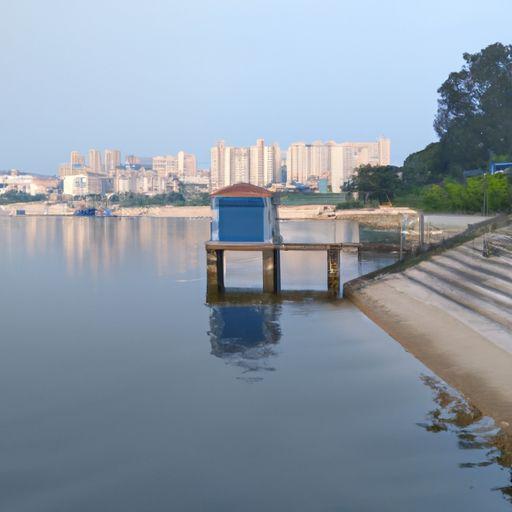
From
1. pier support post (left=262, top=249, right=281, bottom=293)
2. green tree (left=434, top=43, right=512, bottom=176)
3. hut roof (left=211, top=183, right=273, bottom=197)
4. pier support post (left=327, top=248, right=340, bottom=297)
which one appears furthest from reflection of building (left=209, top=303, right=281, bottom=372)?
green tree (left=434, top=43, right=512, bottom=176)

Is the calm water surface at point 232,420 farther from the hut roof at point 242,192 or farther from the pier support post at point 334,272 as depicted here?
the hut roof at point 242,192

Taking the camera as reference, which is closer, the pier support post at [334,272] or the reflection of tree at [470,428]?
the reflection of tree at [470,428]

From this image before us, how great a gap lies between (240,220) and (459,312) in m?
12.0

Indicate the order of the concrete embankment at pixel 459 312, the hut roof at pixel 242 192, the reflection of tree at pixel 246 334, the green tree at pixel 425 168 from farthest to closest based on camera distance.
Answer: the green tree at pixel 425 168 → the hut roof at pixel 242 192 → the reflection of tree at pixel 246 334 → the concrete embankment at pixel 459 312

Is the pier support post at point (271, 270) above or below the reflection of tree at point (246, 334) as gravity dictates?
above

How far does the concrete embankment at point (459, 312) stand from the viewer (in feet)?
52.0

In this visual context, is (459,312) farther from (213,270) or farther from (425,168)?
(425,168)

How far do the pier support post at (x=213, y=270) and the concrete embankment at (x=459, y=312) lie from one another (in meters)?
5.62

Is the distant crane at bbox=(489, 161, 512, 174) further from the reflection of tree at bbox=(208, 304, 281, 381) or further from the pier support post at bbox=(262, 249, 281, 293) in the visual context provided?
the reflection of tree at bbox=(208, 304, 281, 381)

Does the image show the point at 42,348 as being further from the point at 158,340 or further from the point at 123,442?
the point at 123,442

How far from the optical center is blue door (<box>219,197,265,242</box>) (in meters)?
31.6

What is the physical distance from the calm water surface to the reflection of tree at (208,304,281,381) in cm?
7

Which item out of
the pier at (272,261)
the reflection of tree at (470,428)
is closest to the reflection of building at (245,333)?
the pier at (272,261)

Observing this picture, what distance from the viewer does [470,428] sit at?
43.6ft
